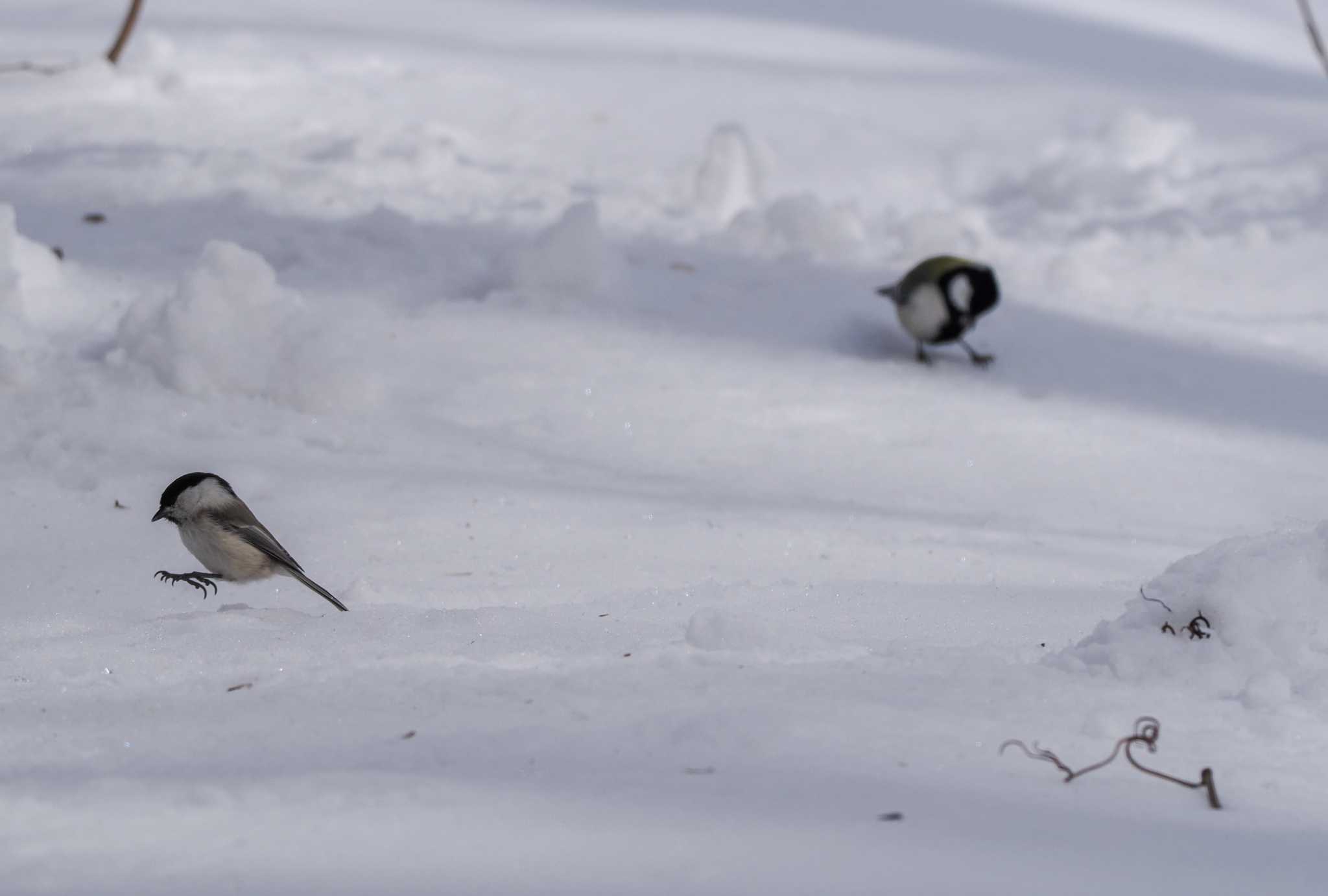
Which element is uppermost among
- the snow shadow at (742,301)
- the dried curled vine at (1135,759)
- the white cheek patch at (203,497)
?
the dried curled vine at (1135,759)

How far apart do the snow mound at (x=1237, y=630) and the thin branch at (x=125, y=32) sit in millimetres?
6358

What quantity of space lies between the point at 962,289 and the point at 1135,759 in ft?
12.1

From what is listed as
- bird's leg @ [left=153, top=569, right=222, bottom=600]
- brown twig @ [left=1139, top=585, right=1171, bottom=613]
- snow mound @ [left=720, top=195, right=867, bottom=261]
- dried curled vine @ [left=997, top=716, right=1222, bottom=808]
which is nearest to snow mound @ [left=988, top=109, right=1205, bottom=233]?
snow mound @ [left=720, top=195, right=867, bottom=261]

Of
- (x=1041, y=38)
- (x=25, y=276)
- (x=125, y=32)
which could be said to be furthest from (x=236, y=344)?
(x=1041, y=38)

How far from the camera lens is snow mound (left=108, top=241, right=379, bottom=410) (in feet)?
13.9

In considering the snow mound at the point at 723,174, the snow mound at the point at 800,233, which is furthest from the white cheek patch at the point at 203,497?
the snow mound at the point at 723,174

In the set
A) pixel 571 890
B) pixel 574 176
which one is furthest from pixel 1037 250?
pixel 571 890

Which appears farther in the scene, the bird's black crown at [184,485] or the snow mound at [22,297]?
the snow mound at [22,297]

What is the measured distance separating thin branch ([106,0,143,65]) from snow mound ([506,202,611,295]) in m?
2.97

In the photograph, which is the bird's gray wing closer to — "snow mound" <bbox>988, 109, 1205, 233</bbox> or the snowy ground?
the snowy ground

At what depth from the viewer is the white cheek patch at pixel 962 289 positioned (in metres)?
5.23

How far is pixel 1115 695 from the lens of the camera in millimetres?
1919

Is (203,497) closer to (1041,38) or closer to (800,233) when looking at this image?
(800,233)

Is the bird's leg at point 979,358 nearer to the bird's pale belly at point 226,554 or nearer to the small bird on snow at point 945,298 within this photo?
the small bird on snow at point 945,298
